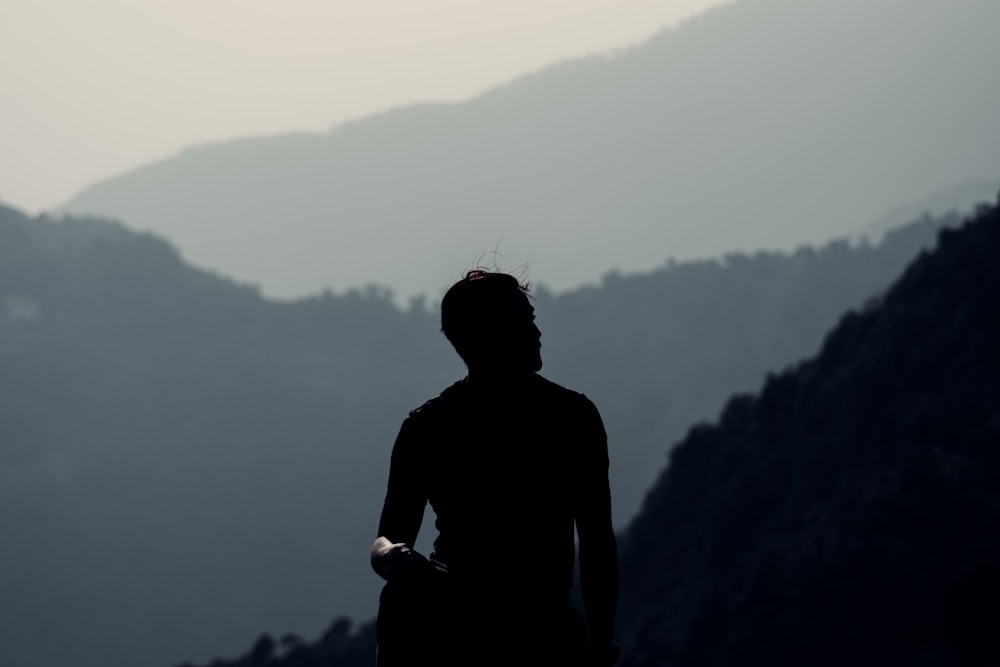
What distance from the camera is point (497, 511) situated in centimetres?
489

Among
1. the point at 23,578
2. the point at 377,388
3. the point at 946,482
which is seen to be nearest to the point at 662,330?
the point at 377,388

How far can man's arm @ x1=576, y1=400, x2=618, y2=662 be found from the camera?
4.87 metres

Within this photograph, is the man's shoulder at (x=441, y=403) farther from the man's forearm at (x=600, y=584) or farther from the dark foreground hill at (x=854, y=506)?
the dark foreground hill at (x=854, y=506)

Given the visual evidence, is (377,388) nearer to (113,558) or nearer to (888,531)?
(113,558)

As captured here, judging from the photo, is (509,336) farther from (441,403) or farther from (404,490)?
(404,490)

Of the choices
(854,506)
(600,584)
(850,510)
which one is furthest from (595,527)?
(854,506)

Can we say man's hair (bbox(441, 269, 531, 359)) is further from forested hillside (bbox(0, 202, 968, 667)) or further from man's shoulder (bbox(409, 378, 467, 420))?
forested hillside (bbox(0, 202, 968, 667))

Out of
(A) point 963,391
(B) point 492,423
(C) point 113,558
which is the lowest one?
(B) point 492,423

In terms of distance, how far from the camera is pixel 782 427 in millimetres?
42719

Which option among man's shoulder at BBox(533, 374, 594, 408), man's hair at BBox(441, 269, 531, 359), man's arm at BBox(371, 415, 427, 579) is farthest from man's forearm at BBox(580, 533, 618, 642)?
man's hair at BBox(441, 269, 531, 359)

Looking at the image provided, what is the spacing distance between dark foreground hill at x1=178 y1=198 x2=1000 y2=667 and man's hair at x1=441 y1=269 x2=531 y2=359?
26630 mm

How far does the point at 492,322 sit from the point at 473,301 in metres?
0.09

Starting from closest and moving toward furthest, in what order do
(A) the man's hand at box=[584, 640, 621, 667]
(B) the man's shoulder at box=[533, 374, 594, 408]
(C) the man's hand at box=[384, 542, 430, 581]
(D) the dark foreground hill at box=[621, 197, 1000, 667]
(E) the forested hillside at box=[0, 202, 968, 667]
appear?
(C) the man's hand at box=[384, 542, 430, 581], (A) the man's hand at box=[584, 640, 621, 667], (B) the man's shoulder at box=[533, 374, 594, 408], (D) the dark foreground hill at box=[621, 197, 1000, 667], (E) the forested hillside at box=[0, 202, 968, 667]

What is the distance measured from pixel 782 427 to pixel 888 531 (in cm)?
872
